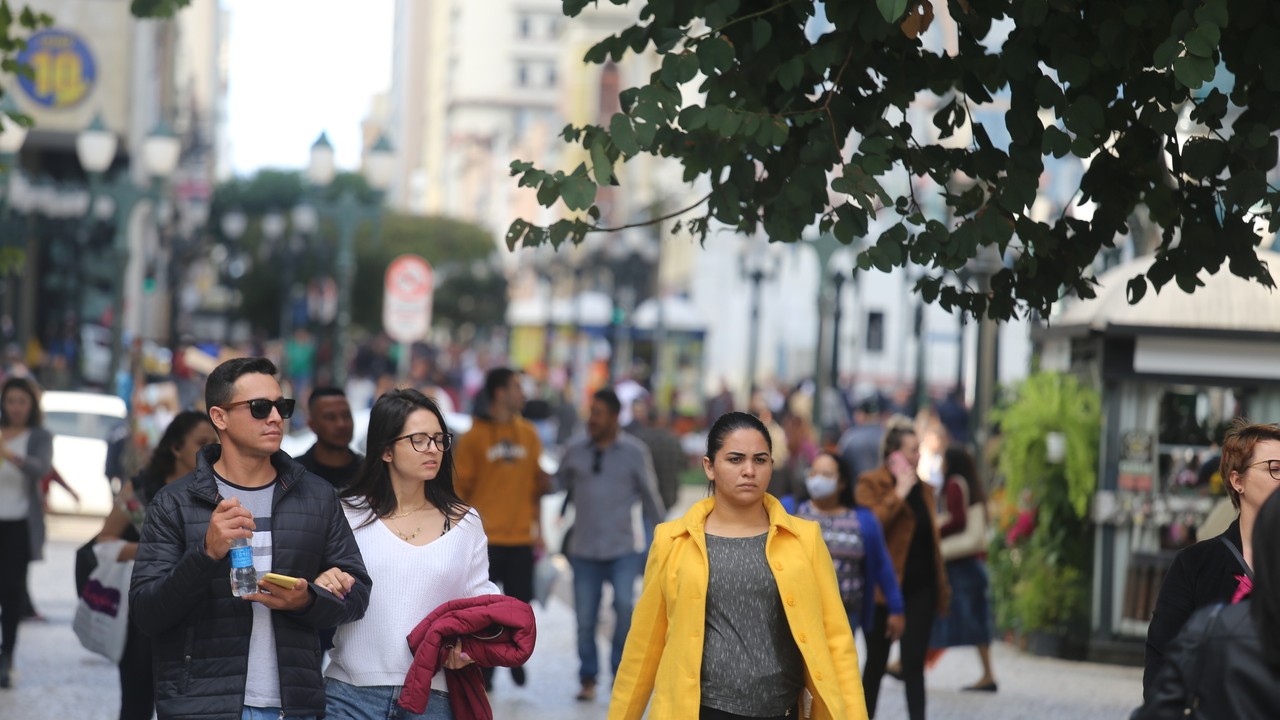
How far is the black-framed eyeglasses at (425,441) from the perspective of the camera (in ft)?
20.4

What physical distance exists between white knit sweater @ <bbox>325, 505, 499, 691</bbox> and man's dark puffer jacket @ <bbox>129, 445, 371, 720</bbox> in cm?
25

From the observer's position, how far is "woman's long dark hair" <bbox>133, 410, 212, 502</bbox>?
866cm

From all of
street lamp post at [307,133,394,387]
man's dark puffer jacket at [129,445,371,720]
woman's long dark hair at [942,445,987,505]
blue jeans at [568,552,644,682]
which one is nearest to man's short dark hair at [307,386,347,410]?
blue jeans at [568,552,644,682]

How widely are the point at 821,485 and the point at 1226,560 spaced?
4039 millimetres

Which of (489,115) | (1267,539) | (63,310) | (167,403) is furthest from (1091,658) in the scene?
(489,115)

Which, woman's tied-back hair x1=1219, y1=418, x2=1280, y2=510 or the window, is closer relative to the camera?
woman's tied-back hair x1=1219, y1=418, x2=1280, y2=510

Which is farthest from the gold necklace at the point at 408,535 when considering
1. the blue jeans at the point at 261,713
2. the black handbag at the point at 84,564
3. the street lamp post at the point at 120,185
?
the street lamp post at the point at 120,185

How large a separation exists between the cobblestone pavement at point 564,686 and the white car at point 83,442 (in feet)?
17.7

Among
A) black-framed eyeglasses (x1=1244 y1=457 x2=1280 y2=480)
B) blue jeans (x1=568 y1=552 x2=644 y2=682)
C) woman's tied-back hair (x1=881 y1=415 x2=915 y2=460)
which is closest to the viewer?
black-framed eyeglasses (x1=1244 y1=457 x2=1280 y2=480)

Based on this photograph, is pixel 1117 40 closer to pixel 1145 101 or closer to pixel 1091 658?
pixel 1145 101

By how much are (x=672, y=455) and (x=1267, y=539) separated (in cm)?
1189

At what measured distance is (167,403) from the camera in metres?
22.1

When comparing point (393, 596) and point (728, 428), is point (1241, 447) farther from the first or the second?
point (393, 596)

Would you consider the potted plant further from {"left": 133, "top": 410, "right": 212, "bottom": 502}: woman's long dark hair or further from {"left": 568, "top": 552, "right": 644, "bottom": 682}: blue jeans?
{"left": 133, "top": 410, "right": 212, "bottom": 502}: woman's long dark hair
